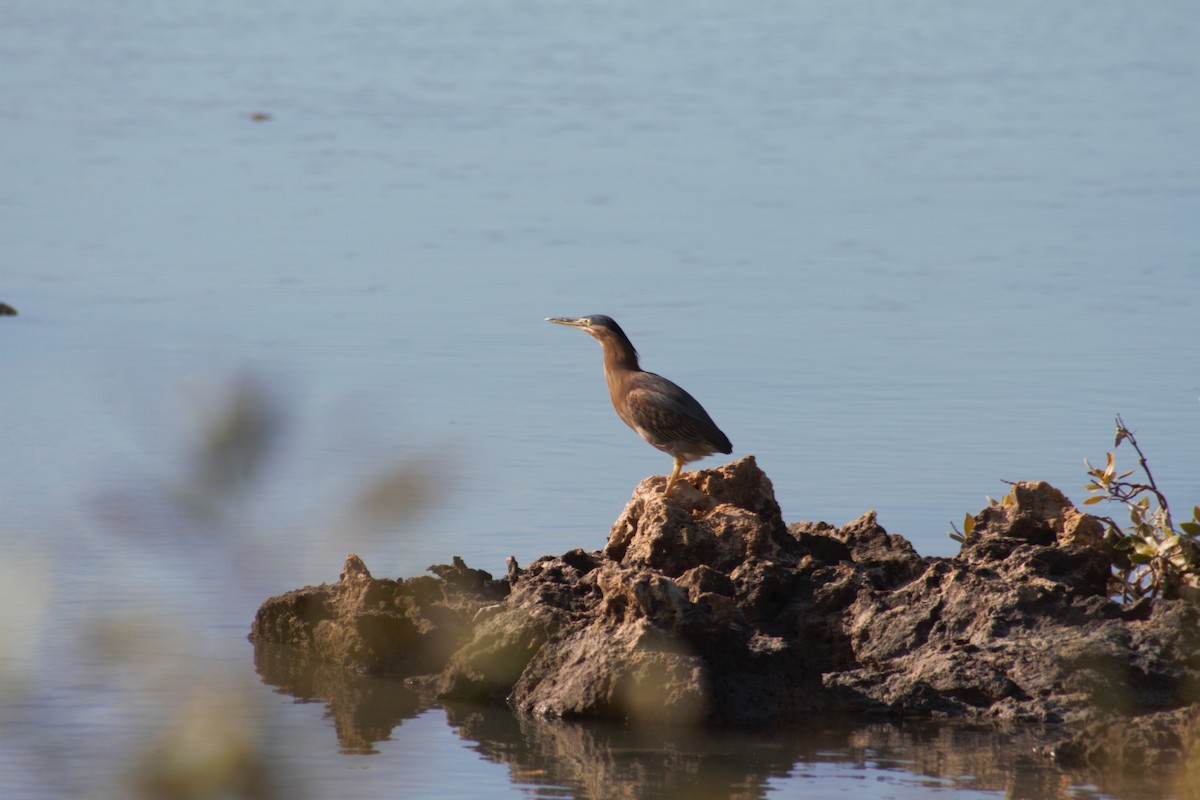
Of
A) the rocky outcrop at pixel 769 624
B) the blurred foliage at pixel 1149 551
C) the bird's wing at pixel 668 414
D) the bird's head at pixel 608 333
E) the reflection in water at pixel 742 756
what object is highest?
the bird's head at pixel 608 333

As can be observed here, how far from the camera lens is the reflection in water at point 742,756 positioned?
22.5 feet

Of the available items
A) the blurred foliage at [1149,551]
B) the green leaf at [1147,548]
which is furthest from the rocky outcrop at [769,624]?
the green leaf at [1147,548]

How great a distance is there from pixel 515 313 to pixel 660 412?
7478 mm

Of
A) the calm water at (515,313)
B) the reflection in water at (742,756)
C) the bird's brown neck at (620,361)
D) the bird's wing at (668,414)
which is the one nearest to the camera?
the calm water at (515,313)

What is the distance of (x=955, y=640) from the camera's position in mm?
7680

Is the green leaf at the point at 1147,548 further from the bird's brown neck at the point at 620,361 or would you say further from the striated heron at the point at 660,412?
the bird's brown neck at the point at 620,361

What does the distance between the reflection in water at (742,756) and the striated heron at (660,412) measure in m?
1.42

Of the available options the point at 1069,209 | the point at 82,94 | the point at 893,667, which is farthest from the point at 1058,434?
the point at 82,94

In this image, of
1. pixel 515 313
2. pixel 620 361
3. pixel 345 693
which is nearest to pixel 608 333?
pixel 620 361

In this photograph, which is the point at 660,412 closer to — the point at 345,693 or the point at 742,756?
the point at 345,693

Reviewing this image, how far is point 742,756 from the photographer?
284 inches

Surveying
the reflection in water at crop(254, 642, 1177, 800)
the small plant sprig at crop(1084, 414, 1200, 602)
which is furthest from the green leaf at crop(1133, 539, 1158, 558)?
the reflection in water at crop(254, 642, 1177, 800)

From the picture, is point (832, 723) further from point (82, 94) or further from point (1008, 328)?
point (82, 94)

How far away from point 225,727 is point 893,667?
5494 mm
